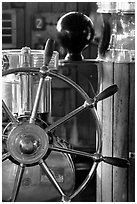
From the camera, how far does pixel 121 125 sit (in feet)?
5.20

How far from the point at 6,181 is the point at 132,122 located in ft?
1.52

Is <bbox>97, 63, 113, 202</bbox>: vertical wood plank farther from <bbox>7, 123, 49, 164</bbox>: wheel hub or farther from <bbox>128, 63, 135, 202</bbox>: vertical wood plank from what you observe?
<bbox>7, 123, 49, 164</bbox>: wheel hub

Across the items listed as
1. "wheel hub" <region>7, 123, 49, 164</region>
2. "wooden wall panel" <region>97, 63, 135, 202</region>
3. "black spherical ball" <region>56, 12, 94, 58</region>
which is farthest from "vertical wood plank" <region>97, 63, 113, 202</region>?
"wheel hub" <region>7, 123, 49, 164</region>

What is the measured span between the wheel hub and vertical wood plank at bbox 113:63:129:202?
0.40 metres

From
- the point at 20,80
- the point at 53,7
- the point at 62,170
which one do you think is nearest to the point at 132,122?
the point at 62,170

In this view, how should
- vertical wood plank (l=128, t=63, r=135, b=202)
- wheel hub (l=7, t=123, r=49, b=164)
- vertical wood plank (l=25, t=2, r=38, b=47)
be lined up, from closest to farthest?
1. wheel hub (l=7, t=123, r=49, b=164)
2. vertical wood plank (l=128, t=63, r=135, b=202)
3. vertical wood plank (l=25, t=2, r=38, b=47)

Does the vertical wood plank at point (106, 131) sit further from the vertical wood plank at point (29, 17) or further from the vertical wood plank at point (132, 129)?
the vertical wood plank at point (29, 17)

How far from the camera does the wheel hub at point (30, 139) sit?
1.25 metres

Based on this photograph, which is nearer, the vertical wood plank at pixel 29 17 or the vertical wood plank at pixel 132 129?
the vertical wood plank at pixel 132 129

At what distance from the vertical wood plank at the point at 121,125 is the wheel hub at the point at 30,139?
400mm

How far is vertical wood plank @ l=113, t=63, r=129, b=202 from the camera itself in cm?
158

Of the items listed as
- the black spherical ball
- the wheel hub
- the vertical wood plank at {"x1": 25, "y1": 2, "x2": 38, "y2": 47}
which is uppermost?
the vertical wood plank at {"x1": 25, "y1": 2, "x2": 38, "y2": 47}

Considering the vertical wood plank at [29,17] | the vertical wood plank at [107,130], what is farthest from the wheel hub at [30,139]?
the vertical wood plank at [29,17]

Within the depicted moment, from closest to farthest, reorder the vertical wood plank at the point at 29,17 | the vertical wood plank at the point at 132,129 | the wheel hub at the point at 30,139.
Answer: the wheel hub at the point at 30,139, the vertical wood plank at the point at 132,129, the vertical wood plank at the point at 29,17
